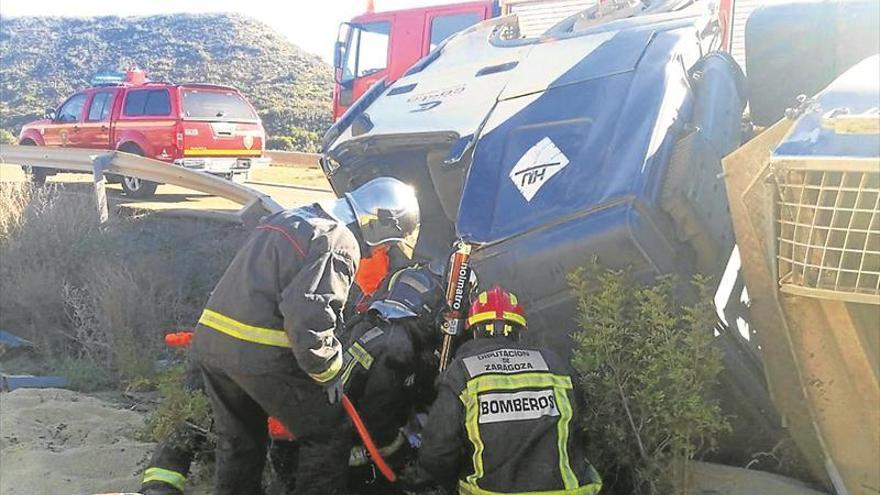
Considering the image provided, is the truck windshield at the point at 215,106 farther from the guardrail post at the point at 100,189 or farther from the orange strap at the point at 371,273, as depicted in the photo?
the orange strap at the point at 371,273

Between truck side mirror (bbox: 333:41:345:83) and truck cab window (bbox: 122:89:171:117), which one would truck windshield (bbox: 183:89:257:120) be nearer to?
truck cab window (bbox: 122:89:171:117)

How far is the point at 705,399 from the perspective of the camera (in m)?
3.37

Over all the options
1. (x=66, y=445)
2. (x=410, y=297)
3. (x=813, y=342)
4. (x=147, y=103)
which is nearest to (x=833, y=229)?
(x=813, y=342)

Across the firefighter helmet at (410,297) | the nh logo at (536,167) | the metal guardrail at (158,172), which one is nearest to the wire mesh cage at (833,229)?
the nh logo at (536,167)

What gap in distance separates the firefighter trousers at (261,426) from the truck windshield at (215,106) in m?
10.0

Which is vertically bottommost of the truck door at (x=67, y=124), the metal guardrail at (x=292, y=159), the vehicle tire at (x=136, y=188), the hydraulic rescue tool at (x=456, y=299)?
the metal guardrail at (x=292, y=159)

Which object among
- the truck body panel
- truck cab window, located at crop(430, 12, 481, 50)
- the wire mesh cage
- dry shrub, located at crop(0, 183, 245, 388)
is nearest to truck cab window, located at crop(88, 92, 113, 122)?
dry shrub, located at crop(0, 183, 245, 388)

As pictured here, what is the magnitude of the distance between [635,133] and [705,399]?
125 cm

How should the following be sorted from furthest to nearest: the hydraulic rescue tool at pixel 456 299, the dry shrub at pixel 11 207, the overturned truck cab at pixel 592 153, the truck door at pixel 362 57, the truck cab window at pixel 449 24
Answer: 1. the truck door at pixel 362 57
2. the truck cab window at pixel 449 24
3. the dry shrub at pixel 11 207
4. the hydraulic rescue tool at pixel 456 299
5. the overturned truck cab at pixel 592 153

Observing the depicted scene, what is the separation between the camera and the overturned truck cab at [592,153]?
12.4 ft

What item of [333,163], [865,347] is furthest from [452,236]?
[865,347]

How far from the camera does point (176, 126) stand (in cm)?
1275

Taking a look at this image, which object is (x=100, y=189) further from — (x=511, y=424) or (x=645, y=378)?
(x=645, y=378)

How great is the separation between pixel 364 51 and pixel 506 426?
898cm
